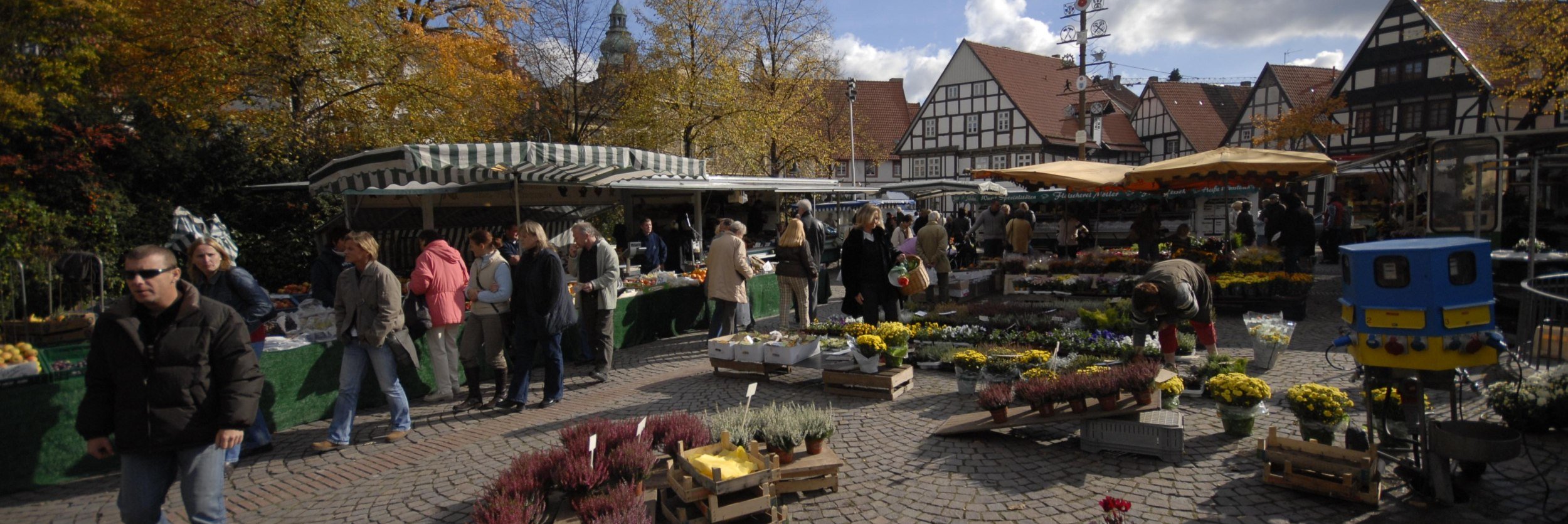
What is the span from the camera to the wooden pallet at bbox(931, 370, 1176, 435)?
470cm

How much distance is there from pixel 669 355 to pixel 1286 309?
292 inches

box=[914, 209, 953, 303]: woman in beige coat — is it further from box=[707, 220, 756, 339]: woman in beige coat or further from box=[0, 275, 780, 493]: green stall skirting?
box=[0, 275, 780, 493]: green stall skirting

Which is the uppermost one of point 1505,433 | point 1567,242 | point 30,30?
point 30,30

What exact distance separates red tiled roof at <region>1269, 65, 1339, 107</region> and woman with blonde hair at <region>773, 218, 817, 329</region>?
112 ft

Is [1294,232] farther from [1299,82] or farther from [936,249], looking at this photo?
[1299,82]

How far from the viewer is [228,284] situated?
501 cm

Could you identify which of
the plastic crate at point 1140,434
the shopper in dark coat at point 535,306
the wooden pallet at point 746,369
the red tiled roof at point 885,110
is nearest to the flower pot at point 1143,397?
the plastic crate at point 1140,434

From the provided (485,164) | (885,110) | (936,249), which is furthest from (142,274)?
(885,110)

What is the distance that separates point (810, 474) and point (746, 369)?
2853mm

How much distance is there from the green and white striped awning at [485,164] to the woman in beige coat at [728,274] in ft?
4.00

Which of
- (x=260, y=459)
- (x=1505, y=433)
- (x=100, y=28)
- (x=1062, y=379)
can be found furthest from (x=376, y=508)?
(x=100, y=28)

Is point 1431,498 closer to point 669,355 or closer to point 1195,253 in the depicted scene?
point 669,355

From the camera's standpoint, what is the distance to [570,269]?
10.2 meters

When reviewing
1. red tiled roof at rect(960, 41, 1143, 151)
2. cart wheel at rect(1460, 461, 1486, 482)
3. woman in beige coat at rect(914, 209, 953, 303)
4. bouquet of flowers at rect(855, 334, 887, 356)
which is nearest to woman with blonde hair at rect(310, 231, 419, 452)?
bouquet of flowers at rect(855, 334, 887, 356)
